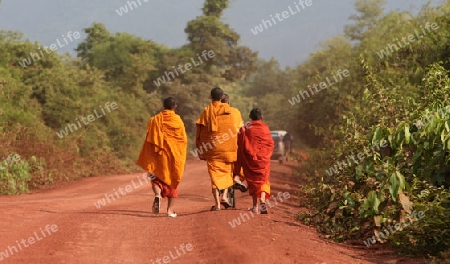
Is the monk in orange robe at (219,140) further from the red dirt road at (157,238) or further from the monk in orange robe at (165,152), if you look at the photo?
the red dirt road at (157,238)

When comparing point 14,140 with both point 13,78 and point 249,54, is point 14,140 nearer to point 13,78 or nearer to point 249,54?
point 13,78

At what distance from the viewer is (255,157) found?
1110 cm

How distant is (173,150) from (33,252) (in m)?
4.11

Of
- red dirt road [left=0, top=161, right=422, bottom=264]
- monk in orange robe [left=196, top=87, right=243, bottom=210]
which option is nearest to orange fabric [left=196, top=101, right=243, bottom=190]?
monk in orange robe [left=196, top=87, right=243, bottom=210]

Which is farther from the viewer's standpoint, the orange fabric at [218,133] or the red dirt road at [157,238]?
the orange fabric at [218,133]

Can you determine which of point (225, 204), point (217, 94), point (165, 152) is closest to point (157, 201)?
point (165, 152)

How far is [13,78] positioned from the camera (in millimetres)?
22391

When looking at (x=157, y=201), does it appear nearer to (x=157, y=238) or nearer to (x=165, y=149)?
(x=165, y=149)

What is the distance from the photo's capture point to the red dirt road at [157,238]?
710 cm

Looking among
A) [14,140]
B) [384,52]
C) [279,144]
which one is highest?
[14,140]

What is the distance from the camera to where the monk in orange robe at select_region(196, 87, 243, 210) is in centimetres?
1118

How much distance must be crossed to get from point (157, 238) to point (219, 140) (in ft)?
10.6

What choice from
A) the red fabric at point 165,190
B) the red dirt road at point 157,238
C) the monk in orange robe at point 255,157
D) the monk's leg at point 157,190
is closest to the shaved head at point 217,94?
the monk in orange robe at point 255,157

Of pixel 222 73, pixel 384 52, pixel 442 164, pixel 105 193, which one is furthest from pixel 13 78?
pixel 222 73
